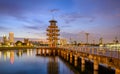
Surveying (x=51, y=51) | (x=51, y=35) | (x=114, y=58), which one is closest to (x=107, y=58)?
(x=114, y=58)

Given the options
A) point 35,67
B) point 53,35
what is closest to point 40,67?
point 35,67

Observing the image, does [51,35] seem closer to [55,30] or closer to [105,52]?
[55,30]

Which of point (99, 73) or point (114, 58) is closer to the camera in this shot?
point (114, 58)

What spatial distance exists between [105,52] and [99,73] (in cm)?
617

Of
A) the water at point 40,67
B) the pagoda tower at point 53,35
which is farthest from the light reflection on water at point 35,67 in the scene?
the pagoda tower at point 53,35

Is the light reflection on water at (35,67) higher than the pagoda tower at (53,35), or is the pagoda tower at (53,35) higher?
the pagoda tower at (53,35)

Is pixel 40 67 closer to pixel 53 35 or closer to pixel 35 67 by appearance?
pixel 35 67

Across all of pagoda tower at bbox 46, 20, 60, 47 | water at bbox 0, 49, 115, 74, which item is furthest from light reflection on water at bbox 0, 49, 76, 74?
pagoda tower at bbox 46, 20, 60, 47

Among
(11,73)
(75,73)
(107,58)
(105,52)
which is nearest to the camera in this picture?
(107,58)

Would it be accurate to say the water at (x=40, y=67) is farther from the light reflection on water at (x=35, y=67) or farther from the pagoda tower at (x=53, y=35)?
the pagoda tower at (x=53, y=35)

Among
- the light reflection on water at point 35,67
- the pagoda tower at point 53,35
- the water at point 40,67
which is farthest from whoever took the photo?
the pagoda tower at point 53,35

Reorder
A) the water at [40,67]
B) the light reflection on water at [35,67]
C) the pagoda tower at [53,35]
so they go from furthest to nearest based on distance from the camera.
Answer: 1. the pagoda tower at [53,35]
2. the light reflection on water at [35,67]
3. the water at [40,67]

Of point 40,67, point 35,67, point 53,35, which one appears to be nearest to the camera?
point 40,67

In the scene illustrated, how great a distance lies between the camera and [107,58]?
22266 millimetres
